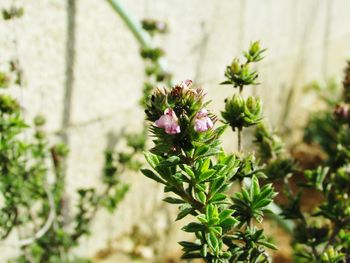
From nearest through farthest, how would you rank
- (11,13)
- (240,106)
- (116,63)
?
(240,106), (11,13), (116,63)

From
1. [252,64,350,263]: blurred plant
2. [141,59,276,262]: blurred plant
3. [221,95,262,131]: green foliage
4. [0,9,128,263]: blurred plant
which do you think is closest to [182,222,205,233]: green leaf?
[141,59,276,262]: blurred plant

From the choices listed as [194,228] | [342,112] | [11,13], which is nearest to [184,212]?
[194,228]

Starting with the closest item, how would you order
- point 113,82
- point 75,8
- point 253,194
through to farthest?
point 253,194 < point 75,8 < point 113,82

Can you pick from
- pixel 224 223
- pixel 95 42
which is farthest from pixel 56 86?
pixel 224 223

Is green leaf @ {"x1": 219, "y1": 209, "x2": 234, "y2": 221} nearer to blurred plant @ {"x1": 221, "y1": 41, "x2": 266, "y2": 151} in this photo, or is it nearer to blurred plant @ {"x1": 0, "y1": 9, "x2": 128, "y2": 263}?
blurred plant @ {"x1": 221, "y1": 41, "x2": 266, "y2": 151}

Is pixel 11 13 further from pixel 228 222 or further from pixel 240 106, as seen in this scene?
pixel 228 222

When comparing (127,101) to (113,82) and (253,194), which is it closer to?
(113,82)

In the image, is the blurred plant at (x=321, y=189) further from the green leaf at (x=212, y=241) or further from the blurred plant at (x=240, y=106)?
the green leaf at (x=212, y=241)
